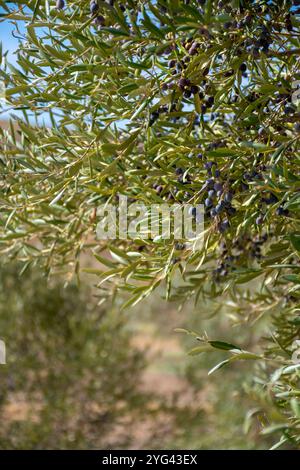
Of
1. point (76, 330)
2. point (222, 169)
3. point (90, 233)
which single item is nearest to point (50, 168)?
point (90, 233)

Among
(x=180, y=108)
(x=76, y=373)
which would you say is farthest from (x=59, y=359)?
(x=180, y=108)

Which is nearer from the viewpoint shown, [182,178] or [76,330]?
[182,178]

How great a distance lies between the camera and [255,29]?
1.37 metres

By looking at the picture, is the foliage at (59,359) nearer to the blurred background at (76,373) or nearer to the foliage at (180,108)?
the blurred background at (76,373)

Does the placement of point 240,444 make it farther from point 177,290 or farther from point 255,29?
point 255,29

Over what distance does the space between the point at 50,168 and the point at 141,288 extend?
0.46 meters

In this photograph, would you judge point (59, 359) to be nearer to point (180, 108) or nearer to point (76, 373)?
point (76, 373)

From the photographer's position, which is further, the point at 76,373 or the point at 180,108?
the point at 76,373

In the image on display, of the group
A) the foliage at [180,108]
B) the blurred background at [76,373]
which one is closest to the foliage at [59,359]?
the blurred background at [76,373]

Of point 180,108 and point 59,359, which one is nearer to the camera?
point 180,108

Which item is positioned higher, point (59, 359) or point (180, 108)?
point (180, 108)

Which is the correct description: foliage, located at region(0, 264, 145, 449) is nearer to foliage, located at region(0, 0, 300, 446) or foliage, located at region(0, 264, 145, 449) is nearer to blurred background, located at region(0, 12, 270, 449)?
blurred background, located at region(0, 12, 270, 449)

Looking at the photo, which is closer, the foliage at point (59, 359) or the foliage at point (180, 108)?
the foliage at point (180, 108)
